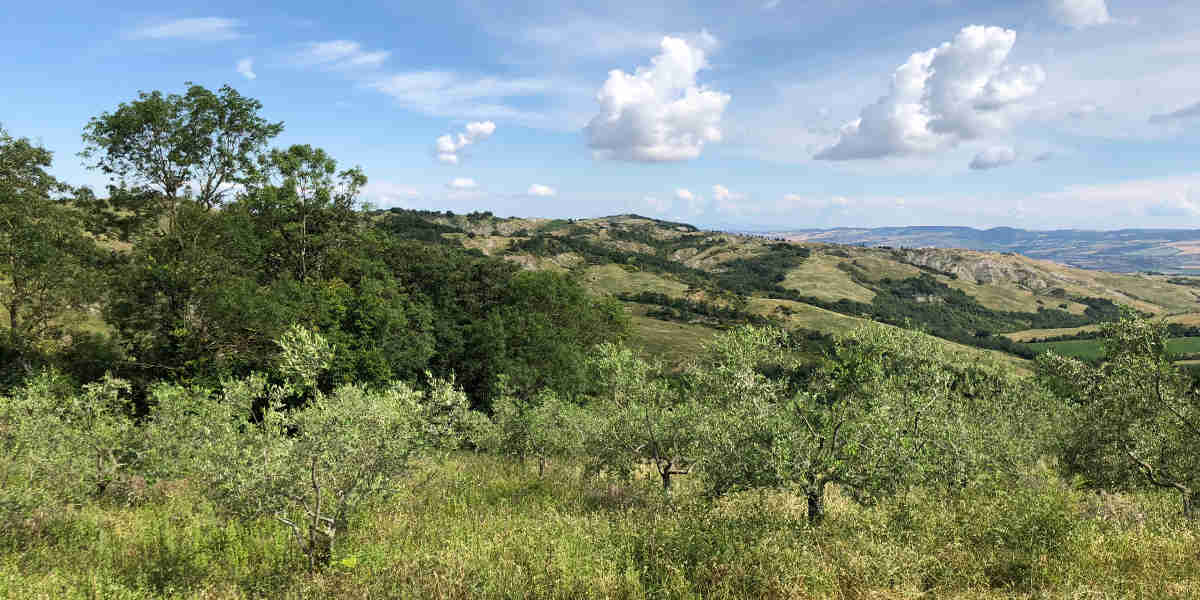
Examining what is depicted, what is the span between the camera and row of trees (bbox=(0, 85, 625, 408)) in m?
32.5

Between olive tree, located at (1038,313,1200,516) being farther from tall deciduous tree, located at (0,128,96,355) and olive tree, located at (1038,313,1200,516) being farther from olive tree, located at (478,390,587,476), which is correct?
tall deciduous tree, located at (0,128,96,355)

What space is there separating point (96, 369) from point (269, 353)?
34.9 ft

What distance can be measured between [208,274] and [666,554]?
35014 millimetres

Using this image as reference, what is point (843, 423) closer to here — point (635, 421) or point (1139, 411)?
point (635, 421)

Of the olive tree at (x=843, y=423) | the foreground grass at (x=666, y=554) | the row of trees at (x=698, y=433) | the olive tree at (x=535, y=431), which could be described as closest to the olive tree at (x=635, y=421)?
the row of trees at (x=698, y=433)

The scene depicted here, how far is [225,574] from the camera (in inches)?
507

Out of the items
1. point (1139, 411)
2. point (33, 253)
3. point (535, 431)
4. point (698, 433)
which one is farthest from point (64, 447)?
point (1139, 411)

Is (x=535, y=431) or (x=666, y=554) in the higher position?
(x=666, y=554)

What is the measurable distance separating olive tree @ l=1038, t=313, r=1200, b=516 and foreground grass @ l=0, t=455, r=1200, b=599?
4.72ft

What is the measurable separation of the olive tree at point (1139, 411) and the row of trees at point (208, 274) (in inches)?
1445

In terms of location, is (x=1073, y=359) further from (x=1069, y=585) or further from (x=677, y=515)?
(x=677, y=515)

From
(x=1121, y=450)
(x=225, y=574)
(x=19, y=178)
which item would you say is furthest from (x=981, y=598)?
(x=19, y=178)

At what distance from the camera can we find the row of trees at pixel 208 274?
107 ft

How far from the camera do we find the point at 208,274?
34.2m
